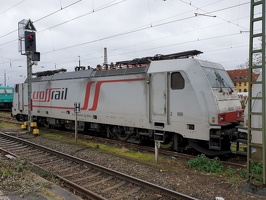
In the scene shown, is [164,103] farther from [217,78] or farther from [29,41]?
[29,41]

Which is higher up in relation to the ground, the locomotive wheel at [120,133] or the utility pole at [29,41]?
the utility pole at [29,41]

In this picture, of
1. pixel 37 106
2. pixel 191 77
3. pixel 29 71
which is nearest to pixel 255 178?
pixel 191 77

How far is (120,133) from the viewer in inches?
465

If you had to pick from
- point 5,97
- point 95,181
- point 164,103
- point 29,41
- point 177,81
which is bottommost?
point 95,181

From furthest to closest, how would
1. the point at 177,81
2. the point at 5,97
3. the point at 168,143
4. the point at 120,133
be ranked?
the point at 5,97
the point at 120,133
the point at 168,143
the point at 177,81

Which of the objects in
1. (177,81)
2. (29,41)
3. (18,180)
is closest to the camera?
(18,180)

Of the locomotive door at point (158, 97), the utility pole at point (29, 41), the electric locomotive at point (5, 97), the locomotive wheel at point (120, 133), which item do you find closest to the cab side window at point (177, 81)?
the locomotive door at point (158, 97)

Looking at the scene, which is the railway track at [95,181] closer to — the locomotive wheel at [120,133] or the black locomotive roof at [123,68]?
the locomotive wheel at [120,133]

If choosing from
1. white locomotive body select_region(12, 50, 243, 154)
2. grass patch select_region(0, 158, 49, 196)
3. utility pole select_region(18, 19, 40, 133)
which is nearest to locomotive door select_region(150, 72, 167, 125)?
white locomotive body select_region(12, 50, 243, 154)

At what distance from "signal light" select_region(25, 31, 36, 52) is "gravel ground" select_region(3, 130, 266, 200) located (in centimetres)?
668

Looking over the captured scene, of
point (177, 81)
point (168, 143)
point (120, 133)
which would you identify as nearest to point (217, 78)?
point (177, 81)

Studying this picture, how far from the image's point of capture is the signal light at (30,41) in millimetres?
13773

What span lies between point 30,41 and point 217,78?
31.7 ft

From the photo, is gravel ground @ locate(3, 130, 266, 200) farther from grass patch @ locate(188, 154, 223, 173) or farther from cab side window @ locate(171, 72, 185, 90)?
cab side window @ locate(171, 72, 185, 90)
